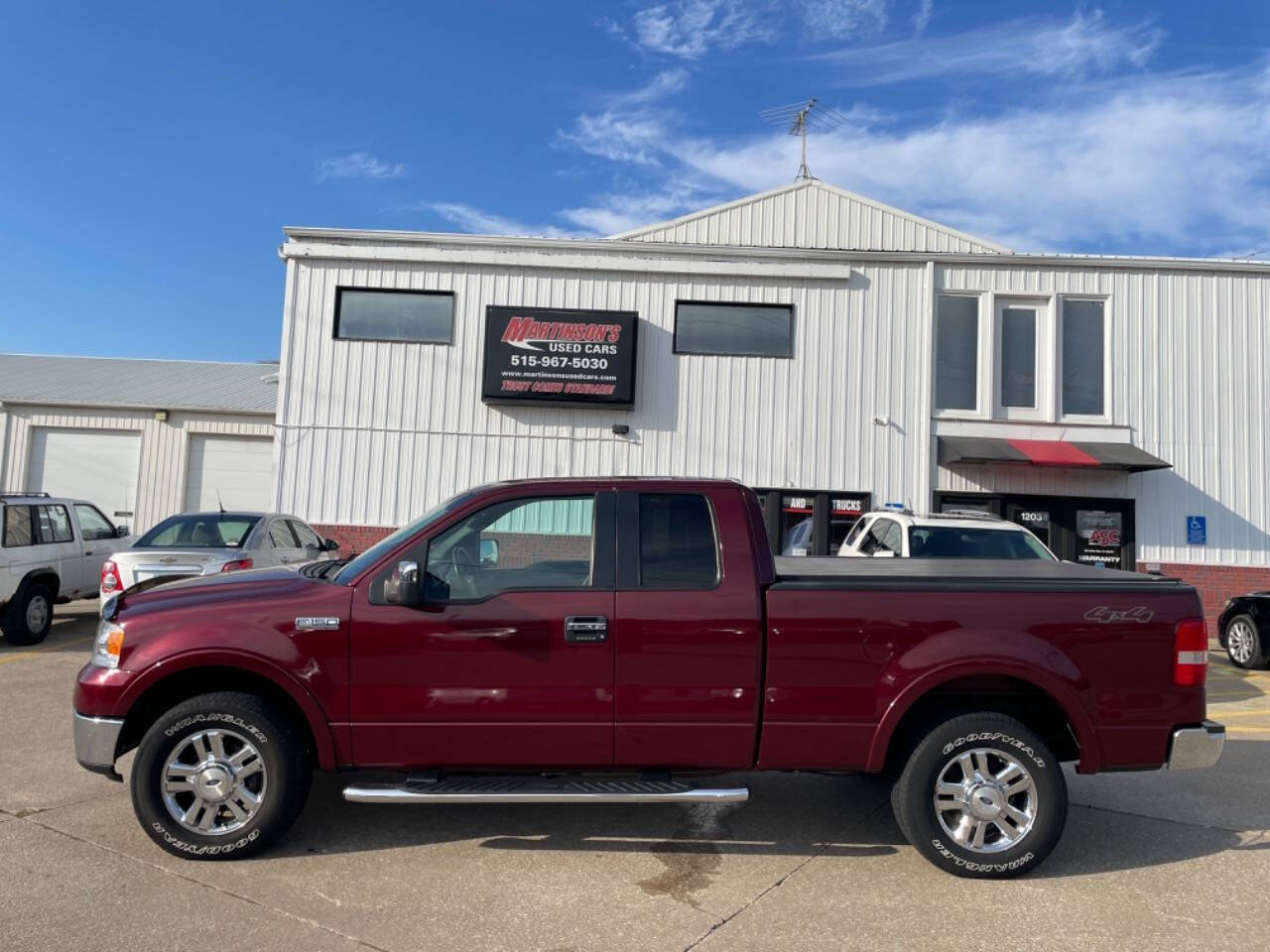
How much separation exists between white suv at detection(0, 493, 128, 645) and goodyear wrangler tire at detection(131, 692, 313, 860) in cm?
745

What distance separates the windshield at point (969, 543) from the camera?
8969 mm

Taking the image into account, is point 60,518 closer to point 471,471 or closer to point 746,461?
point 471,471

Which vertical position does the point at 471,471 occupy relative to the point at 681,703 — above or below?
above

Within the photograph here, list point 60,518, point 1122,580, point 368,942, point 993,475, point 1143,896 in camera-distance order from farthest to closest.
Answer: point 993,475
point 60,518
point 1122,580
point 1143,896
point 368,942

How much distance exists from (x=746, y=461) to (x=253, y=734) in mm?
10719

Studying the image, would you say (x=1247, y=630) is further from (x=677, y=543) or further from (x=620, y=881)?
(x=620, y=881)

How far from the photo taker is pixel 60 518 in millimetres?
11266

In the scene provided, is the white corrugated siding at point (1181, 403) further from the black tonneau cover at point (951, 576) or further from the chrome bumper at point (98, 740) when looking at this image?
the chrome bumper at point (98, 740)

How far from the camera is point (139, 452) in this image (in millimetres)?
19484

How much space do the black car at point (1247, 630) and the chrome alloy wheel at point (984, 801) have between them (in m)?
8.59

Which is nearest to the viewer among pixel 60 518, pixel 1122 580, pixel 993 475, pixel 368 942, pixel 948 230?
pixel 368 942

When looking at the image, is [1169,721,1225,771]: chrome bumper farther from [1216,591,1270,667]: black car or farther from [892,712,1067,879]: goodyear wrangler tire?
[1216,591,1270,667]: black car

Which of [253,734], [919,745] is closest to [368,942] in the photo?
[253,734]

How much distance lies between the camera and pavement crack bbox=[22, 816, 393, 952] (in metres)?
3.53
